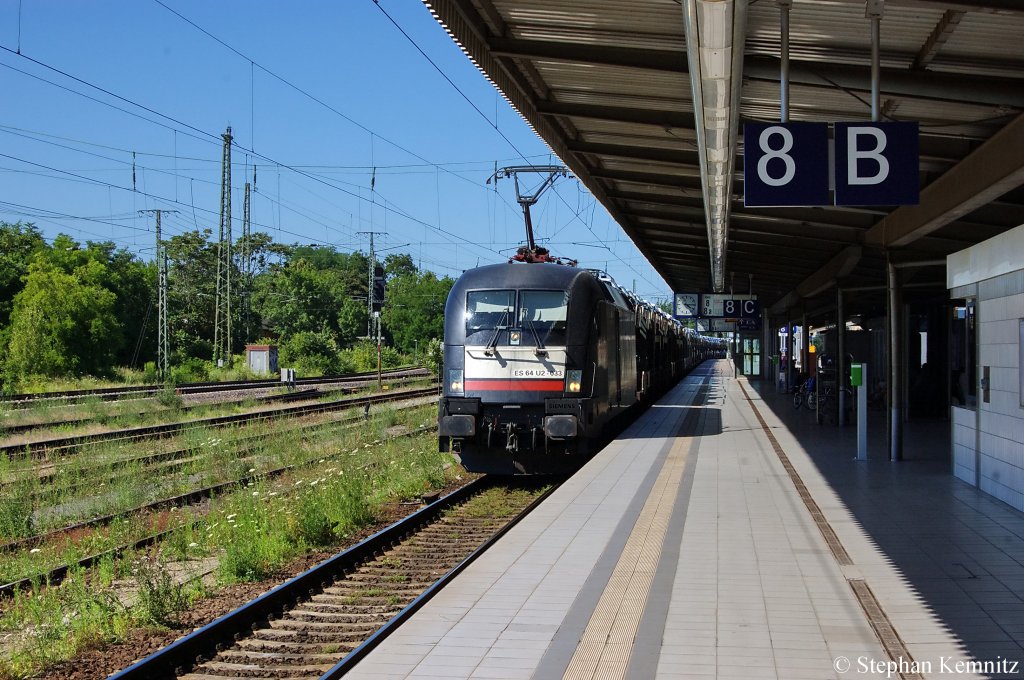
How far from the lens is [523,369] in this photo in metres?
A: 13.5

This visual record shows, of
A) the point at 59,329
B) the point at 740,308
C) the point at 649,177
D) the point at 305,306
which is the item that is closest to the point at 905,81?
the point at 649,177

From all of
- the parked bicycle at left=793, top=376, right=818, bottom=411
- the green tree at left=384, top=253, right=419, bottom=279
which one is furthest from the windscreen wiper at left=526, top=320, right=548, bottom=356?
the green tree at left=384, top=253, right=419, bottom=279

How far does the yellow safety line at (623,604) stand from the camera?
200 inches

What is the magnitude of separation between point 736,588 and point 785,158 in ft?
10.7

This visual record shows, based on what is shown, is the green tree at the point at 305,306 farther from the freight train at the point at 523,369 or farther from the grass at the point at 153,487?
the freight train at the point at 523,369

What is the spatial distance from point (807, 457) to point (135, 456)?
1056 centimetres

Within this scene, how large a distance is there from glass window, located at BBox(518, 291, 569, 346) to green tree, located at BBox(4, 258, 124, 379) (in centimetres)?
3231

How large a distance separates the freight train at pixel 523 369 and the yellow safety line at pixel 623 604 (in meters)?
3.26

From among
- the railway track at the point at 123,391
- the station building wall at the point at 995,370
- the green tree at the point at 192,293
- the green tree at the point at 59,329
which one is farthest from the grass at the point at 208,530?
the green tree at the point at 192,293

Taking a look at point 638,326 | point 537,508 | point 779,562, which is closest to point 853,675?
point 779,562

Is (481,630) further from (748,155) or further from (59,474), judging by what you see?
(59,474)

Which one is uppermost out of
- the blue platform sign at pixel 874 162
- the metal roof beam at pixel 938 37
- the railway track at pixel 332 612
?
the metal roof beam at pixel 938 37

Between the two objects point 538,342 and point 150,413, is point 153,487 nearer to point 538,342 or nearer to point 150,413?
point 538,342

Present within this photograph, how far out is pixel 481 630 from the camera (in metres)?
5.80
